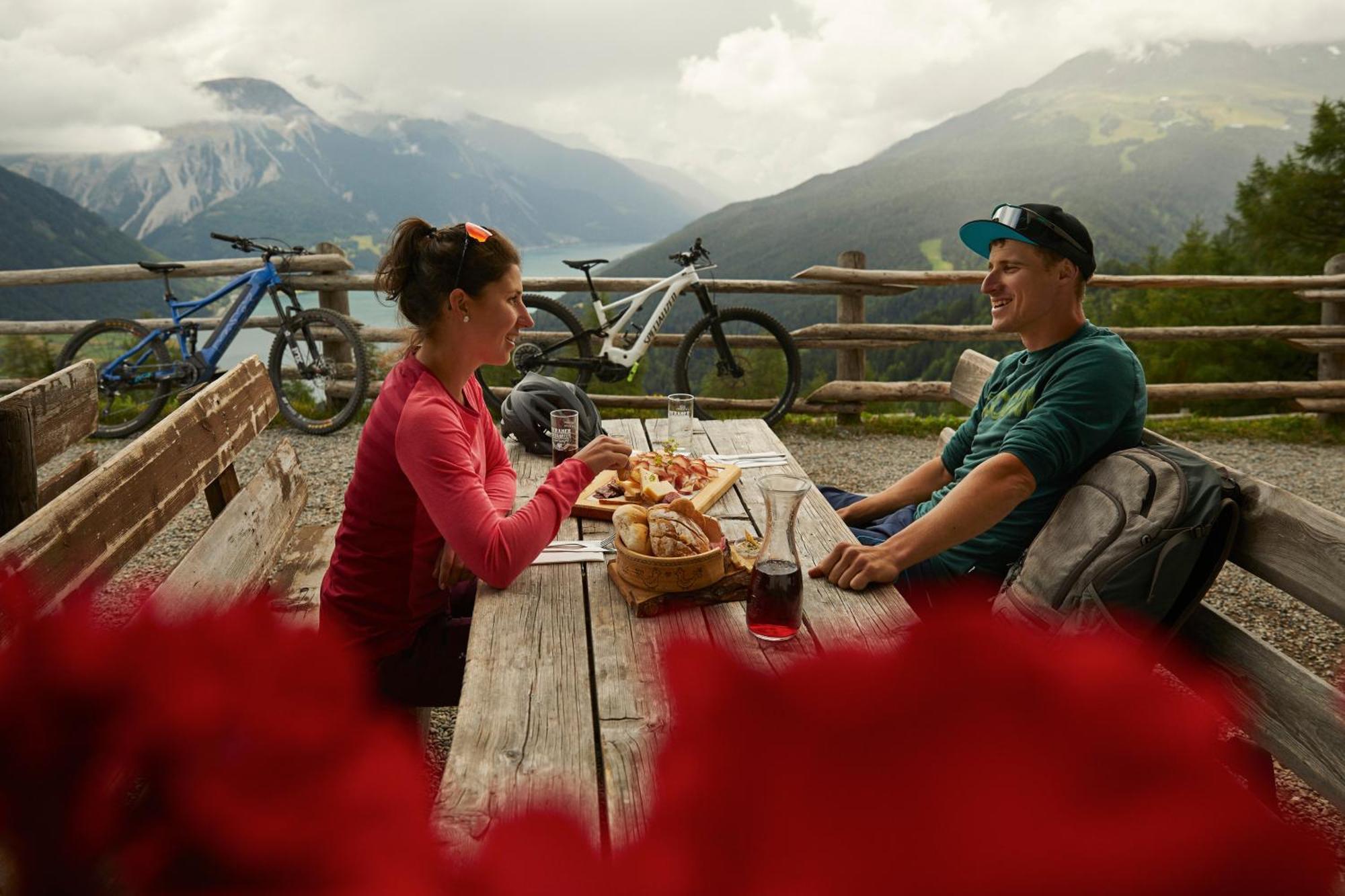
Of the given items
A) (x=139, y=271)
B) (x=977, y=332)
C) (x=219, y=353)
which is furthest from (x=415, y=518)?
(x=139, y=271)

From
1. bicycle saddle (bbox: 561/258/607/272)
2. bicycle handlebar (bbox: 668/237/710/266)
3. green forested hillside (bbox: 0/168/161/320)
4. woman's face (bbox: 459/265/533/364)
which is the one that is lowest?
woman's face (bbox: 459/265/533/364)

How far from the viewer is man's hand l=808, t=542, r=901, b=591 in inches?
59.3

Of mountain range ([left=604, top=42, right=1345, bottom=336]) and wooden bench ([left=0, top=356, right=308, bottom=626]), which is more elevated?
mountain range ([left=604, top=42, right=1345, bottom=336])

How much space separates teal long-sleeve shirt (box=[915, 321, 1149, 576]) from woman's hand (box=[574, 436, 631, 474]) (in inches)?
32.4

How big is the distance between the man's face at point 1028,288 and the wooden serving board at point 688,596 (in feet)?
3.20

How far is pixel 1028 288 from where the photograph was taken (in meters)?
1.97

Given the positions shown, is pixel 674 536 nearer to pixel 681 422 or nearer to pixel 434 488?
pixel 434 488

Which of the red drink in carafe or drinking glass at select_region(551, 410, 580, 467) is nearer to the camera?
the red drink in carafe

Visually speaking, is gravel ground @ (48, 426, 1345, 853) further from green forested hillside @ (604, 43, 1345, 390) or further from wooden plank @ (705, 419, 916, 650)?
green forested hillside @ (604, 43, 1345, 390)

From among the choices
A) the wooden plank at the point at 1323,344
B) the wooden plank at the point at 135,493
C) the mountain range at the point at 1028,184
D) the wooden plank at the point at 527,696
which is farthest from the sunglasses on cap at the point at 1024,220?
the mountain range at the point at 1028,184

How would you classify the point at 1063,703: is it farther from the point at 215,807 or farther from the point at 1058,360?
the point at 1058,360

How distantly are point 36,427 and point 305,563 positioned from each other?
0.77m

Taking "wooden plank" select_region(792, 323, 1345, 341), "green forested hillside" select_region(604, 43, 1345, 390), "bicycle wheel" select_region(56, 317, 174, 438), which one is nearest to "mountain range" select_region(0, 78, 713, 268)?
"green forested hillside" select_region(604, 43, 1345, 390)

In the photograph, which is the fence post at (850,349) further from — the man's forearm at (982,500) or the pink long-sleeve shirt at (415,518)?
the pink long-sleeve shirt at (415,518)
